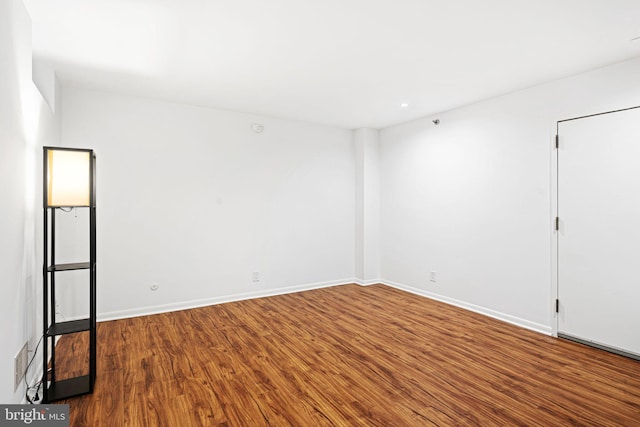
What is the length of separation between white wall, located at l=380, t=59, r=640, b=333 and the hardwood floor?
526 millimetres

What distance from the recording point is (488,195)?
4.04 meters

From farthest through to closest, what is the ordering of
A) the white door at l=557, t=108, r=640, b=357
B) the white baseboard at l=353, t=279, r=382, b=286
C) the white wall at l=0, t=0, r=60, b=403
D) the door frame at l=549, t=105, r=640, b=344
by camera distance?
the white baseboard at l=353, t=279, r=382, b=286 → the door frame at l=549, t=105, r=640, b=344 → the white door at l=557, t=108, r=640, b=357 → the white wall at l=0, t=0, r=60, b=403

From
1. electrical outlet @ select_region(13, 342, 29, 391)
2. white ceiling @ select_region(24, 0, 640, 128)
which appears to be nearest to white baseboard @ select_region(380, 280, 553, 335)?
white ceiling @ select_region(24, 0, 640, 128)

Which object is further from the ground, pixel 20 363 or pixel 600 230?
pixel 600 230

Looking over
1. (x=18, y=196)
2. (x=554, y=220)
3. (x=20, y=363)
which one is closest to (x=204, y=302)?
(x=20, y=363)

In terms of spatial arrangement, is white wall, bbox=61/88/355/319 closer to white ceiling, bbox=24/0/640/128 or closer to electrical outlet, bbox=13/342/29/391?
white ceiling, bbox=24/0/640/128

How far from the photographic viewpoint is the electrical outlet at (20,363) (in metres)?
1.93

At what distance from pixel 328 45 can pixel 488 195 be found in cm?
261

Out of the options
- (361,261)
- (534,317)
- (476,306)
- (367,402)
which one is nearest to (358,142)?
(361,261)

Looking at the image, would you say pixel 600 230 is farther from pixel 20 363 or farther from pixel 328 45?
pixel 20 363

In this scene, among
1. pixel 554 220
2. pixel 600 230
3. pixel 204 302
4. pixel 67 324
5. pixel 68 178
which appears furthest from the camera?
pixel 204 302

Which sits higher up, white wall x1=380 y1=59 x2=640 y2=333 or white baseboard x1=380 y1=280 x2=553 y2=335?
white wall x1=380 y1=59 x2=640 y2=333

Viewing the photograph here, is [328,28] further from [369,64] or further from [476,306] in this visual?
[476,306]

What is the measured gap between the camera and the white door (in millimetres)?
2910
